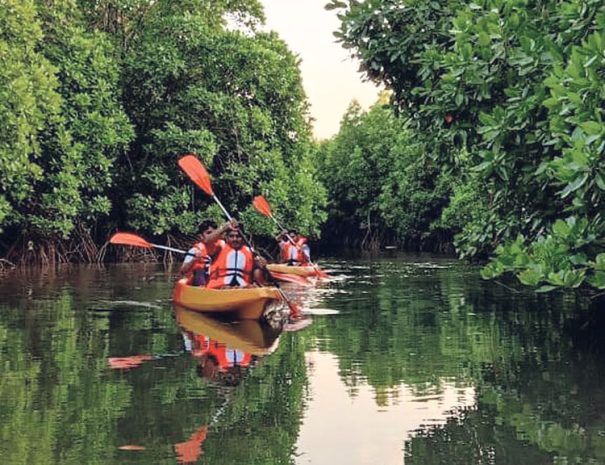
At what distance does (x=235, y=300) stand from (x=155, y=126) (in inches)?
707

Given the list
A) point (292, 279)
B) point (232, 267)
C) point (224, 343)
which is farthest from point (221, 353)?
point (292, 279)

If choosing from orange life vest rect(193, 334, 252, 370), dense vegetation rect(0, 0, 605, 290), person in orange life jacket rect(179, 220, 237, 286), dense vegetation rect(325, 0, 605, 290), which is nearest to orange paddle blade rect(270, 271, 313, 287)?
dense vegetation rect(0, 0, 605, 290)

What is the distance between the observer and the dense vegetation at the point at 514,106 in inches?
236

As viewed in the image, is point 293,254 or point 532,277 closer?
point 532,277

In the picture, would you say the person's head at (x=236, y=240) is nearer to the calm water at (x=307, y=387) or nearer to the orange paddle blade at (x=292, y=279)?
the calm water at (x=307, y=387)

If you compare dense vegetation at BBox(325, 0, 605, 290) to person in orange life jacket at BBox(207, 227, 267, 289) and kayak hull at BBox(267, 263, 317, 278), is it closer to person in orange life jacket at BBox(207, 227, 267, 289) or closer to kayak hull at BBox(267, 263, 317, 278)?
person in orange life jacket at BBox(207, 227, 267, 289)

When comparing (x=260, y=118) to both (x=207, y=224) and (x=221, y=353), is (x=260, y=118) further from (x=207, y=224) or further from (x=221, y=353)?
(x=221, y=353)

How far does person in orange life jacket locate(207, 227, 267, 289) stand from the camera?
43.3 ft

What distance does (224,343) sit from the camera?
10.6 meters

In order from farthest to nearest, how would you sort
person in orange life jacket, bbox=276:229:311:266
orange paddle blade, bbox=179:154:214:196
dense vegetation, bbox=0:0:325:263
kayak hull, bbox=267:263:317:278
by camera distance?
dense vegetation, bbox=0:0:325:263 < person in orange life jacket, bbox=276:229:311:266 < kayak hull, bbox=267:263:317:278 < orange paddle blade, bbox=179:154:214:196

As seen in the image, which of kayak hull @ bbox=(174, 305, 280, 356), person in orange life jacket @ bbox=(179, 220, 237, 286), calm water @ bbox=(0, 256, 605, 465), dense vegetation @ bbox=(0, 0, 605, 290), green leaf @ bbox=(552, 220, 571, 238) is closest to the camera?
calm water @ bbox=(0, 256, 605, 465)

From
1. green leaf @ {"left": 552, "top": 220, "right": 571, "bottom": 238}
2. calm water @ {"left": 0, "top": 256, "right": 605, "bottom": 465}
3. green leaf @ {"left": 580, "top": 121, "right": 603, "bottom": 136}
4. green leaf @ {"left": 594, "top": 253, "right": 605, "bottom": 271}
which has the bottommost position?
calm water @ {"left": 0, "top": 256, "right": 605, "bottom": 465}

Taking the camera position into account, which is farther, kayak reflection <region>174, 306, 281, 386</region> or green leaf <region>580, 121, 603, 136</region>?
kayak reflection <region>174, 306, 281, 386</region>

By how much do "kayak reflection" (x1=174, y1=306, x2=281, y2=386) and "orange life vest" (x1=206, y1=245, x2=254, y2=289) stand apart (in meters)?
0.64
